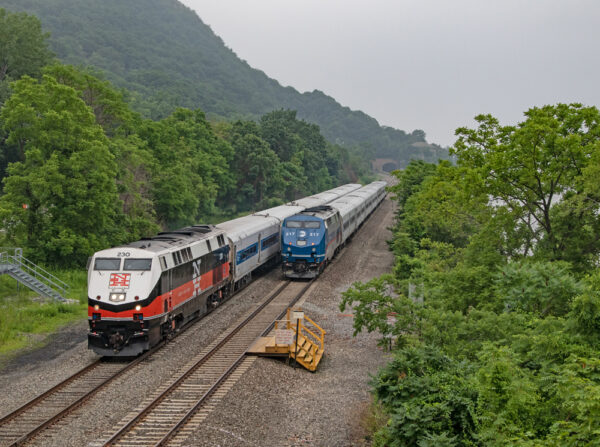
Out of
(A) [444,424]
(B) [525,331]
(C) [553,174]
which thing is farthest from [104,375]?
(C) [553,174]

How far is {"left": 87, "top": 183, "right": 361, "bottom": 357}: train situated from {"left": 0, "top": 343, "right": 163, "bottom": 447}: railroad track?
72 cm

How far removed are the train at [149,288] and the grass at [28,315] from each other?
5148mm

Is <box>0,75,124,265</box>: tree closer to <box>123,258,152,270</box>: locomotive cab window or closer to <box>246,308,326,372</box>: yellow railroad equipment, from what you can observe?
<box>123,258,152,270</box>: locomotive cab window

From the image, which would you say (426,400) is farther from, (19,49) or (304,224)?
(19,49)

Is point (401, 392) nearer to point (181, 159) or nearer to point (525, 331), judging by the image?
point (525, 331)

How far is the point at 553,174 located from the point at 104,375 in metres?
17.2

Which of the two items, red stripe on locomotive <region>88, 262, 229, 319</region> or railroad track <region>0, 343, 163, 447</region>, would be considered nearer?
railroad track <region>0, 343, 163, 447</region>

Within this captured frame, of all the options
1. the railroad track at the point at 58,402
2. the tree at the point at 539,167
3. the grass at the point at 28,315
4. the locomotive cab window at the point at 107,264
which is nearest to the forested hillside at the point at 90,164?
the grass at the point at 28,315

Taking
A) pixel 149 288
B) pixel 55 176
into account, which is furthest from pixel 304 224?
pixel 149 288

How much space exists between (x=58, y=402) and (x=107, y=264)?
5031 millimetres

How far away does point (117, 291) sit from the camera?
61.8 ft

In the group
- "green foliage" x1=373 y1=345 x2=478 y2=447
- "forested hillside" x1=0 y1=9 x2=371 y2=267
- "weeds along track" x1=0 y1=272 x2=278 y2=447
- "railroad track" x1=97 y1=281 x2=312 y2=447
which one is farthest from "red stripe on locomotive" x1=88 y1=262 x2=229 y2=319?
"forested hillside" x1=0 y1=9 x2=371 y2=267

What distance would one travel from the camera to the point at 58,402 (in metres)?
15.7

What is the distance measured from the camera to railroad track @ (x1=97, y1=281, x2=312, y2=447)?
44.7 feet
